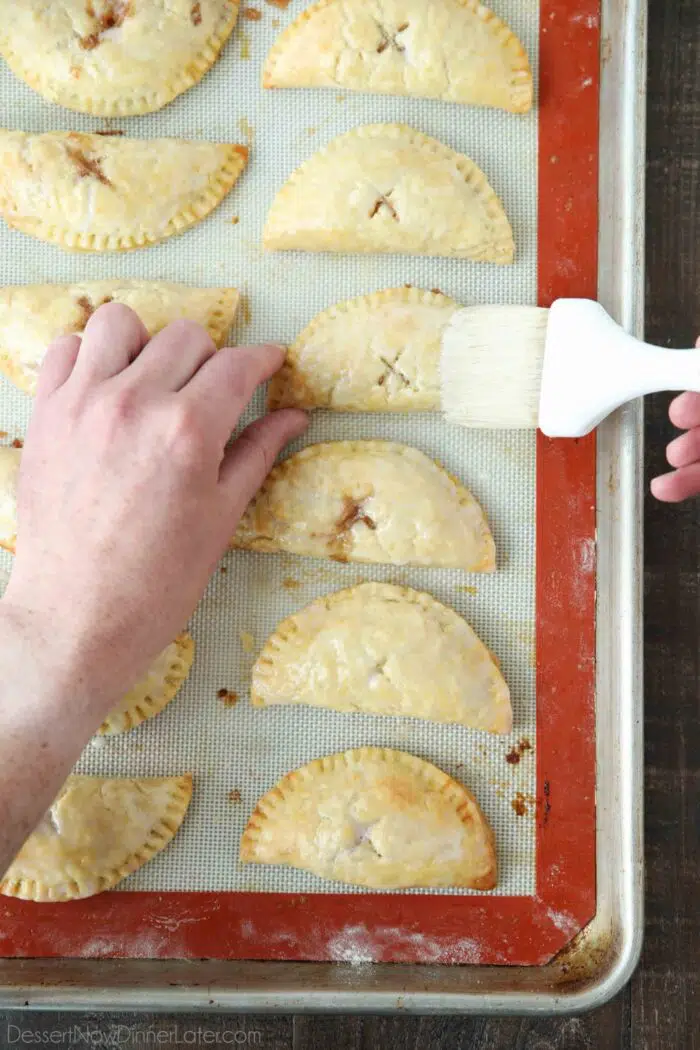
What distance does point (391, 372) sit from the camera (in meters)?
1.57

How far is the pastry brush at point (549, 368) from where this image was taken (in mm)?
1406

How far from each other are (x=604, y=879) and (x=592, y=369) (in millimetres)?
925

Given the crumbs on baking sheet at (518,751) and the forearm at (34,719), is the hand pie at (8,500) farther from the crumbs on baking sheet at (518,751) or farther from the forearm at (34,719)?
the crumbs on baking sheet at (518,751)

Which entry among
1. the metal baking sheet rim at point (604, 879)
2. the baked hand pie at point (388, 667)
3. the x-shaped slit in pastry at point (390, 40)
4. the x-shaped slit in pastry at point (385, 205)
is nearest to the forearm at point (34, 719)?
the baked hand pie at point (388, 667)

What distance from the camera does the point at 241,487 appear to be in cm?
142

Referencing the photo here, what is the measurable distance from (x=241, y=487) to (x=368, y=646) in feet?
1.24

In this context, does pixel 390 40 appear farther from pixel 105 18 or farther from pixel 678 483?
pixel 678 483

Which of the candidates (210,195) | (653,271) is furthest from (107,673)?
(653,271)

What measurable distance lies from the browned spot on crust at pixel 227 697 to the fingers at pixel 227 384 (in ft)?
1.61

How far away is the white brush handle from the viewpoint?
1.39 meters

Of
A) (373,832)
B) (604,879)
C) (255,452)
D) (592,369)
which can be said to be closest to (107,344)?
(255,452)

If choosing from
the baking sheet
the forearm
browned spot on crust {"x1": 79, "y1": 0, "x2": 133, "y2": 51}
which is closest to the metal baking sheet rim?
the baking sheet

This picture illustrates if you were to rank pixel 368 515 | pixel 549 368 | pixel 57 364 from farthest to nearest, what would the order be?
pixel 368 515
pixel 549 368
pixel 57 364

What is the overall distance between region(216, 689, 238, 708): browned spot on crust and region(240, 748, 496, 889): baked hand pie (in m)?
0.18
